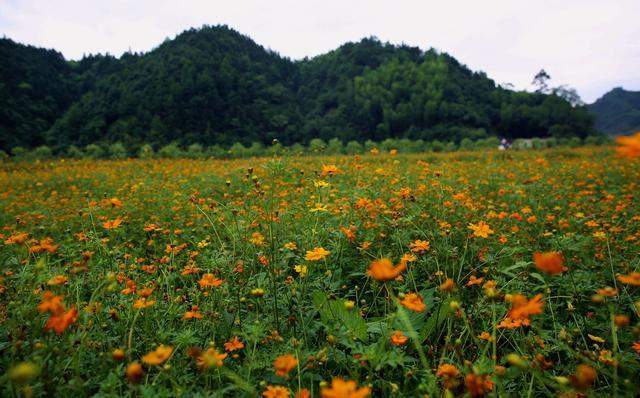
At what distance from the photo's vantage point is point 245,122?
33562 mm

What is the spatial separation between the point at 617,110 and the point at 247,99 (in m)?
84.0

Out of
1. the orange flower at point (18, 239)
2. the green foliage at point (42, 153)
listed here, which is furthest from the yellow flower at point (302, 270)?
the green foliage at point (42, 153)

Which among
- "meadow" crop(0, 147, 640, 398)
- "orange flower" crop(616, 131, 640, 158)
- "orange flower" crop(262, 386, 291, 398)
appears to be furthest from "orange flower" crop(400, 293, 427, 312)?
"orange flower" crop(616, 131, 640, 158)

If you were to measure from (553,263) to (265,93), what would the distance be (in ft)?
131

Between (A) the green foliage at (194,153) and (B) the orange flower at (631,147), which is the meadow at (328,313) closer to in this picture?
(B) the orange flower at (631,147)

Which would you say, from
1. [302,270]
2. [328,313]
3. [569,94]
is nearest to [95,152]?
[302,270]

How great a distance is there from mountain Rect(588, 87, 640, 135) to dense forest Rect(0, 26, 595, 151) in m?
36.8

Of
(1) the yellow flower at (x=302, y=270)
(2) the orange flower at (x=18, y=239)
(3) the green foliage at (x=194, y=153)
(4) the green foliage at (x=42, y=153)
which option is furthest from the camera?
(4) the green foliage at (x=42, y=153)

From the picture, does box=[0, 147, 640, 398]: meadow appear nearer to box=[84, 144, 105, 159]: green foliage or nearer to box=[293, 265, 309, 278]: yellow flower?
box=[293, 265, 309, 278]: yellow flower

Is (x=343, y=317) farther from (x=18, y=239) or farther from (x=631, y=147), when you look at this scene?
(x=18, y=239)

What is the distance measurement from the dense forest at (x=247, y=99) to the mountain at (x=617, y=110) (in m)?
36.8

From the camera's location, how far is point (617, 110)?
74688 mm

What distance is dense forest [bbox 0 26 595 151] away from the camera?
27438 mm

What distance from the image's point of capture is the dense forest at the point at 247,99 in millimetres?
27438
